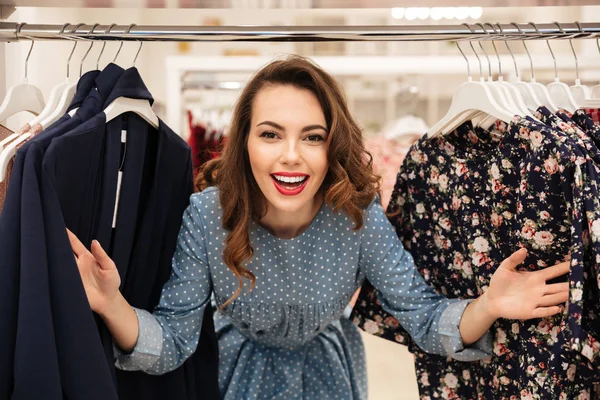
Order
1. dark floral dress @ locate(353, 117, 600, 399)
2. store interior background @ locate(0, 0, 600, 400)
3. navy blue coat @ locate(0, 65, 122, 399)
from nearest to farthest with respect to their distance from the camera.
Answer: navy blue coat @ locate(0, 65, 122, 399)
dark floral dress @ locate(353, 117, 600, 399)
store interior background @ locate(0, 0, 600, 400)

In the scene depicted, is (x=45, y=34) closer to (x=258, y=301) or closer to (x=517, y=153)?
(x=258, y=301)

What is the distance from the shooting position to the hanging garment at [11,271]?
827 millimetres

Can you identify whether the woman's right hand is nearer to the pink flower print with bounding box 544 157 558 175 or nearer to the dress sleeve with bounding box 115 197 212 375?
the dress sleeve with bounding box 115 197 212 375

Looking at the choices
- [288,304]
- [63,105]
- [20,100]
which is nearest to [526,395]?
[288,304]

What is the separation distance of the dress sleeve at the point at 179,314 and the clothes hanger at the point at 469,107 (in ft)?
1.76

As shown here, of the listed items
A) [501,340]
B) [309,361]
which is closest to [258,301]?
[309,361]

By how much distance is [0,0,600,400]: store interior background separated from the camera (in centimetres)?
195

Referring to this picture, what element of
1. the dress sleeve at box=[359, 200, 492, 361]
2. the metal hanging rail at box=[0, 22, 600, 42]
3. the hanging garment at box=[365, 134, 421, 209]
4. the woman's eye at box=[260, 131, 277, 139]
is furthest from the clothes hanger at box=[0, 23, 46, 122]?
the hanging garment at box=[365, 134, 421, 209]

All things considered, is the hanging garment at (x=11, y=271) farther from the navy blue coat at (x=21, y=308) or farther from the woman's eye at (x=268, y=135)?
the woman's eye at (x=268, y=135)

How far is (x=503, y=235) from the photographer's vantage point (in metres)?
1.12

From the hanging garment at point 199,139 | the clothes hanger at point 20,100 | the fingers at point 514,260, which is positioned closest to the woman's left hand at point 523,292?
the fingers at point 514,260

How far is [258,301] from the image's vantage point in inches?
50.1

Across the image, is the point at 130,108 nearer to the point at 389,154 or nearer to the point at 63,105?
the point at 63,105

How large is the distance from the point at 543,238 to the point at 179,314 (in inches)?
27.2
